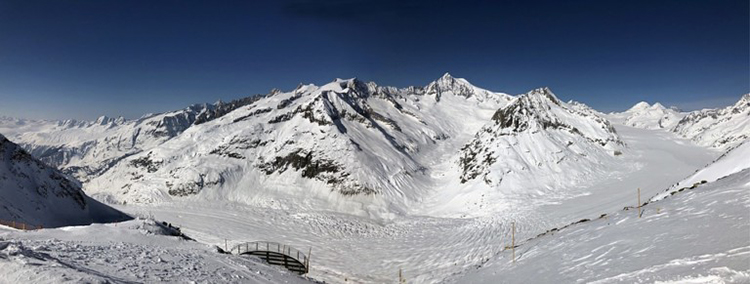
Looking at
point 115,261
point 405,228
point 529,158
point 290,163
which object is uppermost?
point 290,163

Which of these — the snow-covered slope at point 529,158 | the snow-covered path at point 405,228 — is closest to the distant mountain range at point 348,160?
the snow-covered slope at point 529,158

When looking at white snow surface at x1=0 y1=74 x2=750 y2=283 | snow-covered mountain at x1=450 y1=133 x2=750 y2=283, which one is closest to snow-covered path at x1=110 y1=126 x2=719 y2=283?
white snow surface at x1=0 y1=74 x2=750 y2=283

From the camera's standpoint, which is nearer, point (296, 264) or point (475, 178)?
point (296, 264)

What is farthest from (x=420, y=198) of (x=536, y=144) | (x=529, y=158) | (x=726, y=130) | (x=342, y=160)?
(x=726, y=130)

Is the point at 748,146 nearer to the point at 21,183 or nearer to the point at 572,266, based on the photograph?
the point at 572,266

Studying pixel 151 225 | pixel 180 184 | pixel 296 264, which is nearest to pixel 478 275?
pixel 296 264

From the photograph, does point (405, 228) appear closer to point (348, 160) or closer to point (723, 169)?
point (348, 160)
